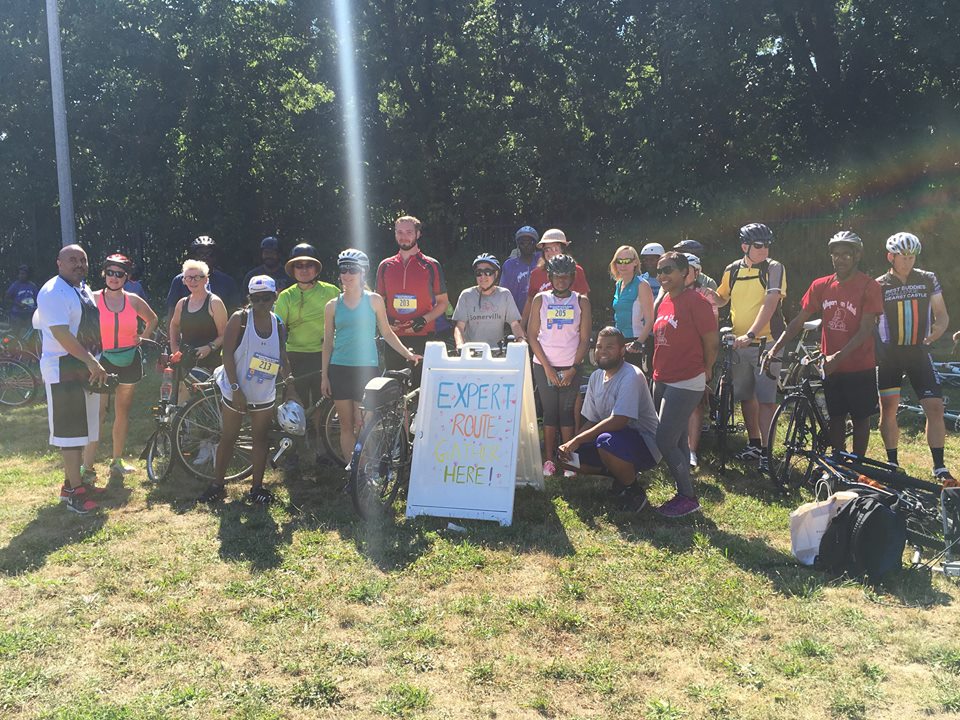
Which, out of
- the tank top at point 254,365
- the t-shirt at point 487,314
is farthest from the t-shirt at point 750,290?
the tank top at point 254,365

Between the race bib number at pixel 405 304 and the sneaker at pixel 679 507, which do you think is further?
the race bib number at pixel 405 304

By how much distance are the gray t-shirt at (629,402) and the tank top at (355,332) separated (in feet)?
5.64

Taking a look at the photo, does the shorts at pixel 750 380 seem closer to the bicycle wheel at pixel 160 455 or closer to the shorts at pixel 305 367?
the shorts at pixel 305 367

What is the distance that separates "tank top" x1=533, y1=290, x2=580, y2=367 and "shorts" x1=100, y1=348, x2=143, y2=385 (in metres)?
3.34

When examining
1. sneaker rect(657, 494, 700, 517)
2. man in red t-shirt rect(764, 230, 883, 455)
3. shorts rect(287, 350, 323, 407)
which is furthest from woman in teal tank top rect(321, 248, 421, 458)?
man in red t-shirt rect(764, 230, 883, 455)

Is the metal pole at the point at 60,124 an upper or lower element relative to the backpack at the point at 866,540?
upper

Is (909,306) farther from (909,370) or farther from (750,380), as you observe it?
(750,380)

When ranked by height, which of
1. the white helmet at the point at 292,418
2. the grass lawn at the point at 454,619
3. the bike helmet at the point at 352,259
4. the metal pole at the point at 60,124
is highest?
the metal pole at the point at 60,124

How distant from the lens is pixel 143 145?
16.1m

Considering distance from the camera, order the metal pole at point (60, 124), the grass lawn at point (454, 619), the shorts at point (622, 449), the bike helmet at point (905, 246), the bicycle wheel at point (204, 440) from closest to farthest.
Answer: the grass lawn at point (454, 619), the shorts at point (622, 449), the bike helmet at point (905, 246), the bicycle wheel at point (204, 440), the metal pole at point (60, 124)

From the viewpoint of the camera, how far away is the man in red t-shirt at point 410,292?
6.73m

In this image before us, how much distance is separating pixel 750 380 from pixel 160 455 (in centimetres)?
489

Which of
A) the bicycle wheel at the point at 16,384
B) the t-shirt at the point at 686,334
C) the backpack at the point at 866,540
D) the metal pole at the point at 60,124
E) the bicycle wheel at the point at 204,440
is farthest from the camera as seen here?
the metal pole at the point at 60,124

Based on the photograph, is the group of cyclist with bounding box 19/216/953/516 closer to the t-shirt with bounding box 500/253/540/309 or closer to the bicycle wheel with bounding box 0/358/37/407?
the t-shirt with bounding box 500/253/540/309
